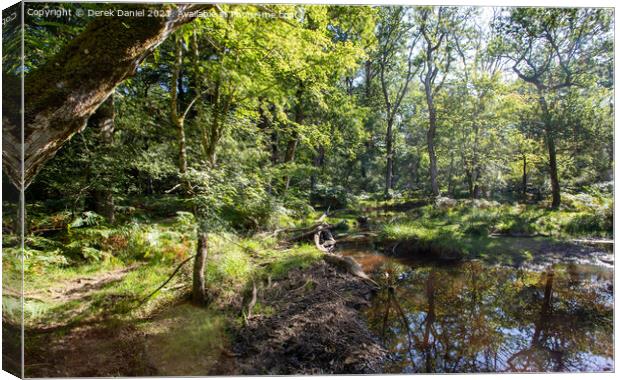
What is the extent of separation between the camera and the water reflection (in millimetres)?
3121

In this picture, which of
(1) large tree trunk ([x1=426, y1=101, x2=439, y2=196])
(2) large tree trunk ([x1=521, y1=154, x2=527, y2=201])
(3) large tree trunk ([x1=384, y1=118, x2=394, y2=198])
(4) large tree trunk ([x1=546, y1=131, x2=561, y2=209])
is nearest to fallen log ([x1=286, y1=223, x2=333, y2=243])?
(3) large tree trunk ([x1=384, y1=118, x2=394, y2=198])

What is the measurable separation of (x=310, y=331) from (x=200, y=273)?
4.03 feet

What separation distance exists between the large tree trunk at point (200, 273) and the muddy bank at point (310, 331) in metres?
0.56

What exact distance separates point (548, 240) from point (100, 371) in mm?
4308

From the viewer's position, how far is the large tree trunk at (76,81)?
1.93 metres

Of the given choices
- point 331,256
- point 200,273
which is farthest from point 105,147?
point 331,256

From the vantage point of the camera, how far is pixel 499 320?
333 centimetres

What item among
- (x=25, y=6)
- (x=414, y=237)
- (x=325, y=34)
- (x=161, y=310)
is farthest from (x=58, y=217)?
(x=414, y=237)

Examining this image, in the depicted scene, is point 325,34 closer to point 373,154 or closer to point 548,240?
point 373,154

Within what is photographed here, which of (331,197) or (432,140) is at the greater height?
(432,140)

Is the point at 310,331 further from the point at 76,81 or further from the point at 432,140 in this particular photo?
the point at 76,81

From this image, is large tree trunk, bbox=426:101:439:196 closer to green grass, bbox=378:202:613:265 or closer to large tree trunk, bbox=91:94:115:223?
green grass, bbox=378:202:613:265

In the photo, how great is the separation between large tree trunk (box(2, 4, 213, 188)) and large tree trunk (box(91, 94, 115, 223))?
1119mm

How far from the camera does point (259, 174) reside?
3520 mm
